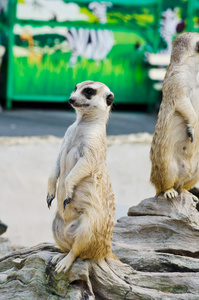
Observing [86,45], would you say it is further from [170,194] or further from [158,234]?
[158,234]

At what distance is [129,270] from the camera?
11.3ft

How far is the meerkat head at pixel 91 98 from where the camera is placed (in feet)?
10.5

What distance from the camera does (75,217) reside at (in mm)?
3230

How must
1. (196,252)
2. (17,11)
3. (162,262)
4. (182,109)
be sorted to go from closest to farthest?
(162,262), (196,252), (182,109), (17,11)

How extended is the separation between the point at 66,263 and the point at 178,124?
1.78 metres

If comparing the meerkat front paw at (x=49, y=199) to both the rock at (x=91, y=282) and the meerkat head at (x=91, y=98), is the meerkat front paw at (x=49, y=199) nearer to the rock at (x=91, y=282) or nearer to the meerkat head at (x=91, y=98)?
the rock at (x=91, y=282)

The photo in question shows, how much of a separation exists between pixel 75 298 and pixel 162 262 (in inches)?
34.0

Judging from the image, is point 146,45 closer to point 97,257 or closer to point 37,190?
point 37,190

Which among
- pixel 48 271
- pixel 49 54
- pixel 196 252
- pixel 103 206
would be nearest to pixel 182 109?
pixel 196 252

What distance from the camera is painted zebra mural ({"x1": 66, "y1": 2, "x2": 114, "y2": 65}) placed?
12.0m

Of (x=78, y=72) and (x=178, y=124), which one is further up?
(x=178, y=124)

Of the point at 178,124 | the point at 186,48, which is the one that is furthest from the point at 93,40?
the point at 178,124

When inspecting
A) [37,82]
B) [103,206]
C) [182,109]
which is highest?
[182,109]

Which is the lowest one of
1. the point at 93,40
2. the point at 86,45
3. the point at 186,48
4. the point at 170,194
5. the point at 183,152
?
the point at 170,194
